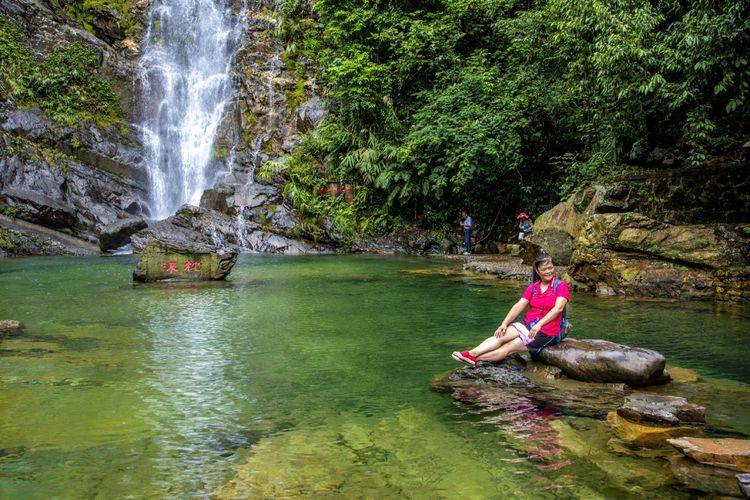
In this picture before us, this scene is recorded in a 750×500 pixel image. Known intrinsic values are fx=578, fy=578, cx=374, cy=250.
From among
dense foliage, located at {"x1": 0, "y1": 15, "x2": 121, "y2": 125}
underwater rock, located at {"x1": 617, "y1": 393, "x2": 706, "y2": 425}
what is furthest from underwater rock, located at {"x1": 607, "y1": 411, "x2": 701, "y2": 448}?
dense foliage, located at {"x1": 0, "y1": 15, "x2": 121, "y2": 125}

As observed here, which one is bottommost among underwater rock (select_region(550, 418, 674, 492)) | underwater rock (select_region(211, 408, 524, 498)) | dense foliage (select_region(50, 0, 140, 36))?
underwater rock (select_region(211, 408, 524, 498))

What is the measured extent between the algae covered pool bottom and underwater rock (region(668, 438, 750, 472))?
0.21 metres

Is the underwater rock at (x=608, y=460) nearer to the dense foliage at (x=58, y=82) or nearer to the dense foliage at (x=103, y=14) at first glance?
the dense foliage at (x=58, y=82)

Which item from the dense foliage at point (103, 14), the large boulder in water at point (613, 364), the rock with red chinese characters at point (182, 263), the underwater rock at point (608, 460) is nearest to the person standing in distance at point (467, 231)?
the rock with red chinese characters at point (182, 263)

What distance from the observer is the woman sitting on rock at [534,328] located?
249 inches

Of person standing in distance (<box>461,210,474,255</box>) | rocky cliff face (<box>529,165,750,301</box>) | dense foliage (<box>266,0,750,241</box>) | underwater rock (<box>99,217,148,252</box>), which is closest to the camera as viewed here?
rocky cliff face (<box>529,165,750,301</box>)

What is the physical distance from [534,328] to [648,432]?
6.62 feet

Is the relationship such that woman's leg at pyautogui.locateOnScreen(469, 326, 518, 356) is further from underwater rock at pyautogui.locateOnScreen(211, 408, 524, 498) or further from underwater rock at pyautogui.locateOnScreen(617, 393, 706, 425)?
underwater rock at pyautogui.locateOnScreen(617, 393, 706, 425)

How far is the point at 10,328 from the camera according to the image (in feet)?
27.9

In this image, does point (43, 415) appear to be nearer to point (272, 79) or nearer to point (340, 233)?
point (340, 233)

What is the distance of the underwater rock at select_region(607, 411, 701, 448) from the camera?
440 cm

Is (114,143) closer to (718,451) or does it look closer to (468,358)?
(468,358)

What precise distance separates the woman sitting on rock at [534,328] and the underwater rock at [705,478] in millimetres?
2404

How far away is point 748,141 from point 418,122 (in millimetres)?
12825
